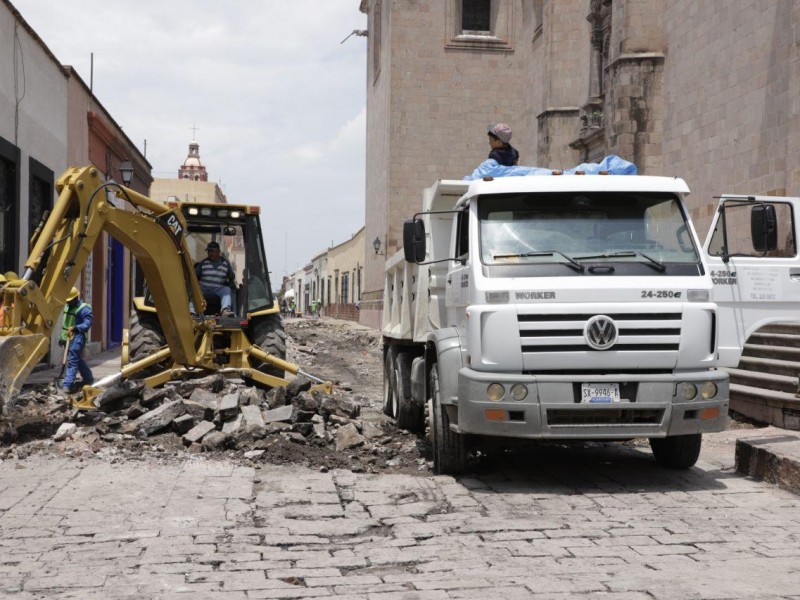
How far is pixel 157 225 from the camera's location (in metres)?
10.4

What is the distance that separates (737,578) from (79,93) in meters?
18.4

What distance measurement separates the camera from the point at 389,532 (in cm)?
599

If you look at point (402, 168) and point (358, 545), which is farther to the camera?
point (402, 168)

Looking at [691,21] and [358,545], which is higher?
[691,21]

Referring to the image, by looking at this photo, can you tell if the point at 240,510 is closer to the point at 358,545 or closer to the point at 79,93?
the point at 358,545

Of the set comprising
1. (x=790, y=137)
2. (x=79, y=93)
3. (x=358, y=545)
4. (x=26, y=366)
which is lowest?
(x=358, y=545)

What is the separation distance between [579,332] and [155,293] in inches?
216

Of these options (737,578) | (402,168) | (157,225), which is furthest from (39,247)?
(402,168)

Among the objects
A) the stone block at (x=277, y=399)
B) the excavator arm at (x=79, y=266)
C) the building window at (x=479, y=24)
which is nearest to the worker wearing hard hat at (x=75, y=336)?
the excavator arm at (x=79, y=266)

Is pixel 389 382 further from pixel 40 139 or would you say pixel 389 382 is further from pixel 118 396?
pixel 40 139

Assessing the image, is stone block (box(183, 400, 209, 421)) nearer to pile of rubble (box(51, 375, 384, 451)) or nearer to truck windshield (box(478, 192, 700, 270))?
pile of rubble (box(51, 375, 384, 451))

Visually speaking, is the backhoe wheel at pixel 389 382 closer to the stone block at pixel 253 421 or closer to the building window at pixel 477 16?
the stone block at pixel 253 421

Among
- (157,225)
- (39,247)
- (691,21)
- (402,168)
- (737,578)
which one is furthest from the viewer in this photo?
(402,168)

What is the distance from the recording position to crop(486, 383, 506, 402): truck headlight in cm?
708
